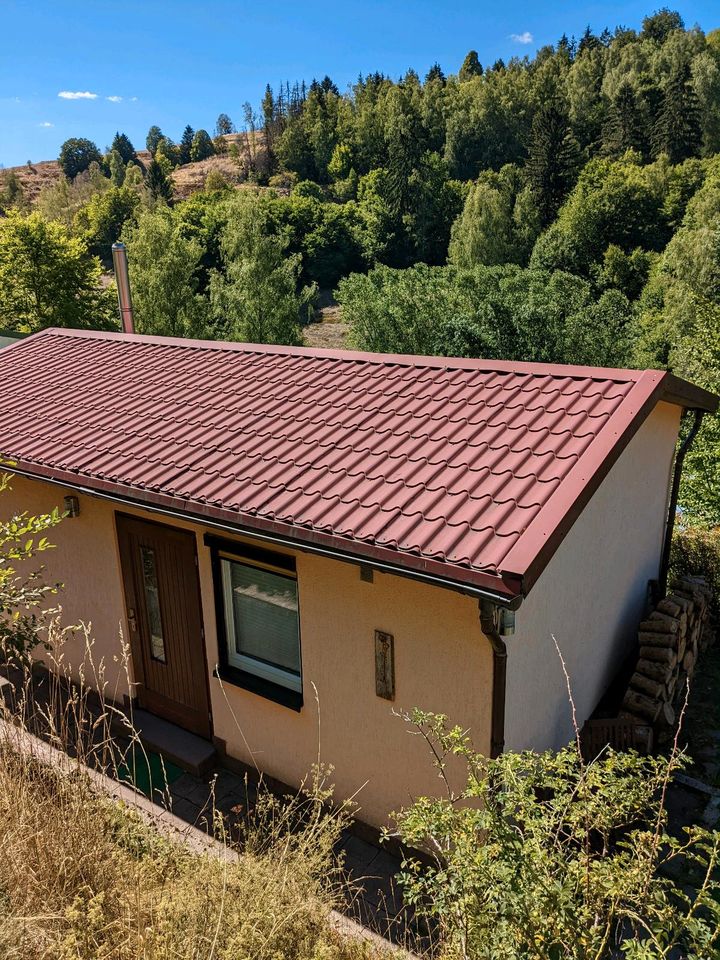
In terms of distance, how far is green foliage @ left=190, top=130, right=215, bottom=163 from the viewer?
138 m

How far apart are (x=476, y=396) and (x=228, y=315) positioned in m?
33.5

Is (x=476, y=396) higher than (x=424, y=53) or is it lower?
lower

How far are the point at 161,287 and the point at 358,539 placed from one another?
35.2m

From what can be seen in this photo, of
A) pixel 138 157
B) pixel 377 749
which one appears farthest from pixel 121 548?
pixel 138 157

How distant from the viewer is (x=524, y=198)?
63.8m

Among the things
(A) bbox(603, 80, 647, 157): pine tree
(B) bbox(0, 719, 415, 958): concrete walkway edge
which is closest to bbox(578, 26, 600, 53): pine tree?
(A) bbox(603, 80, 647, 157): pine tree

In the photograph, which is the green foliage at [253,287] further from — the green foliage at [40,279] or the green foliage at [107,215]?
the green foliage at [107,215]

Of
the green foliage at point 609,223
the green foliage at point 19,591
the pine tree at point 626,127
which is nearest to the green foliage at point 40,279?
the green foliage at point 19,591

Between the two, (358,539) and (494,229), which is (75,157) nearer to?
(494,229)

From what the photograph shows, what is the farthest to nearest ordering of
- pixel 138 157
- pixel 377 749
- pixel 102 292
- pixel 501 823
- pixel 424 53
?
pixel 138 157, pixel 424 53, pixel 102 292, pixel 377 749, pixel 501 823

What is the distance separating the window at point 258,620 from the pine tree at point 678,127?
78.5m

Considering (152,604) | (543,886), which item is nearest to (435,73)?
(152,604)

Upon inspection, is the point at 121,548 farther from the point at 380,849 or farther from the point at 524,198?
the point at 524,198

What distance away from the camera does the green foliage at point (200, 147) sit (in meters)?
138
